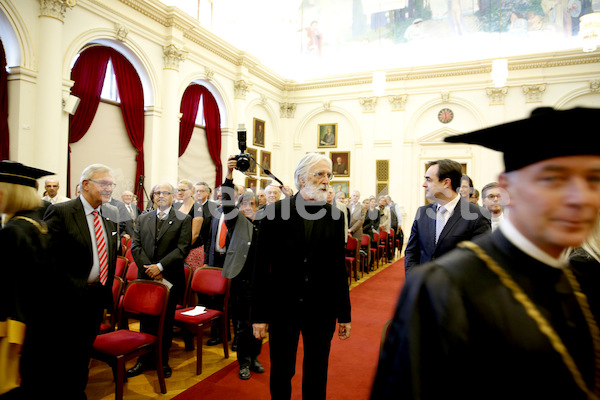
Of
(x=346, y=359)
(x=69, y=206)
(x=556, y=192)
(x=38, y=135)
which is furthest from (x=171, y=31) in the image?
(x=556, y=192)

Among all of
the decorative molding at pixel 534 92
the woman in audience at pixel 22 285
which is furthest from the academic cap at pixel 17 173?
the decorative molding at pixel 534 92

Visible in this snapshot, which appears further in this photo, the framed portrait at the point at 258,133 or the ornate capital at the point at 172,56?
the framed portrait at the point at 258,133

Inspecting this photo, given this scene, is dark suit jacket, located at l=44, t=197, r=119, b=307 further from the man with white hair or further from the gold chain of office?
the gold chain of office

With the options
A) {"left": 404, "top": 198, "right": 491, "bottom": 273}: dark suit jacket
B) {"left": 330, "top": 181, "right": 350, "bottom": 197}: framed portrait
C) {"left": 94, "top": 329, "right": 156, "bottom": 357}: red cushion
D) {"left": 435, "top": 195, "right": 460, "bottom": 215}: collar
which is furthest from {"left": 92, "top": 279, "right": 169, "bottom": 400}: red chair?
{"left": 330, "top": 181, "right": 350, "bottom": 197}: framed portrait

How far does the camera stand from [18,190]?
2369 mm

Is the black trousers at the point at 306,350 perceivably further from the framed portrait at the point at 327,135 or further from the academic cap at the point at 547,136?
the framed portrait at the point at 327,135

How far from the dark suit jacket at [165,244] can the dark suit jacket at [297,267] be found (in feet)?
5.64

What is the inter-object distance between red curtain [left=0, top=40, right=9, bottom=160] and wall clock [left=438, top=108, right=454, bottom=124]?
48.3 feet

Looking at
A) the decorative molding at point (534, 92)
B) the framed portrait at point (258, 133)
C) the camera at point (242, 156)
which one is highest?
the decorative molding at point (534, 92)

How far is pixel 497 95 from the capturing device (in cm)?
1480

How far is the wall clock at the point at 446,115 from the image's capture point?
51.4 feet

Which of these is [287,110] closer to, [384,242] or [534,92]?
[384,242]

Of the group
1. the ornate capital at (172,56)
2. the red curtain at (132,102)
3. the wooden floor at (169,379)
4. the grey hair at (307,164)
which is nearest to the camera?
the grey hair at (307,164)

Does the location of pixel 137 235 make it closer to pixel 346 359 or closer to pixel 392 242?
pixel 346 359
